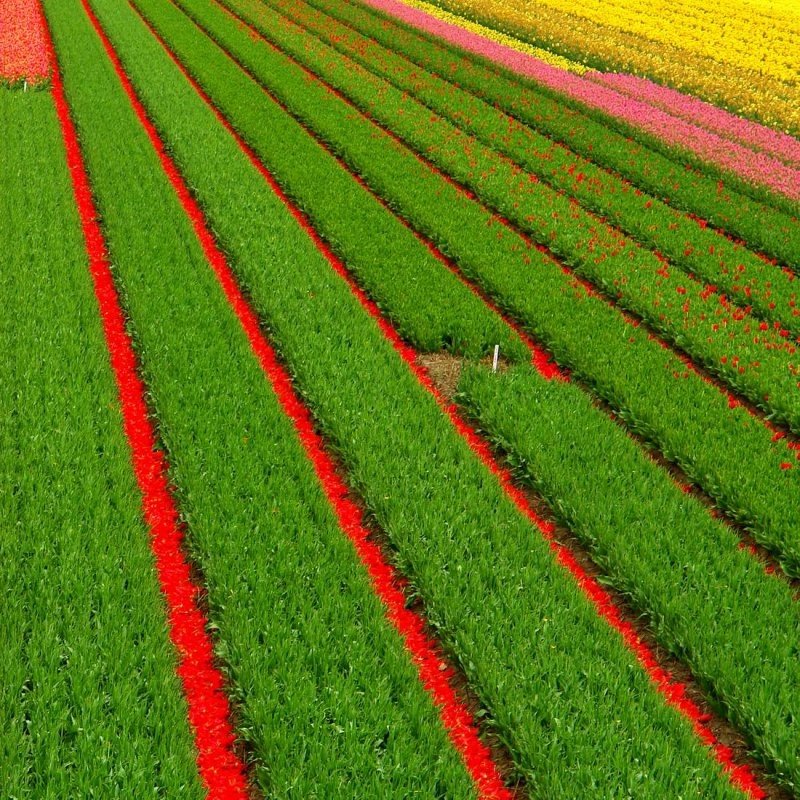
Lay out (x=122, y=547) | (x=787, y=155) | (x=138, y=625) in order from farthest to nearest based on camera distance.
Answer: (x=787, y=155)
(x=122, y=547)
(x=138, y=625)

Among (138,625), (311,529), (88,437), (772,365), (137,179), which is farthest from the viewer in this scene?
(137,179)

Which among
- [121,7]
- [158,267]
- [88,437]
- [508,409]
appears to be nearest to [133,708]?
[88,437]

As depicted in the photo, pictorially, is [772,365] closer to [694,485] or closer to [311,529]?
[694,485]

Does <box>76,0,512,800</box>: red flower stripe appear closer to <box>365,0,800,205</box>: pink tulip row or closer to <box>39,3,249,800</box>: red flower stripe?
<box>39,3,249,800</box>: red flower stripe

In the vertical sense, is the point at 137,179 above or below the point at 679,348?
above

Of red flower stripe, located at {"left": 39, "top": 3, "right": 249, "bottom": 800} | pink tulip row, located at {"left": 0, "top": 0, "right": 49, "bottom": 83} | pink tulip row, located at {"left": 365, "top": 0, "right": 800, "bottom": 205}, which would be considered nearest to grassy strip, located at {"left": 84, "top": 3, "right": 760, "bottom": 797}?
red flower stripe, located at {"left": 39, "top": 3, "right": 249, "bottom": 800}
